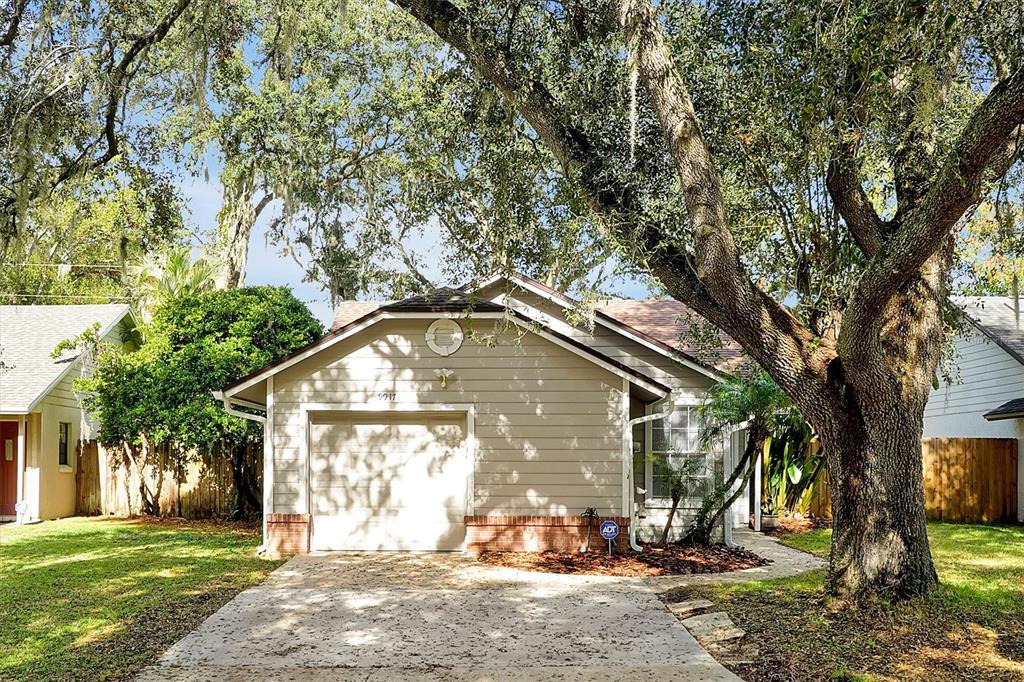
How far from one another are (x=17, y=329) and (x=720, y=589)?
651 inches

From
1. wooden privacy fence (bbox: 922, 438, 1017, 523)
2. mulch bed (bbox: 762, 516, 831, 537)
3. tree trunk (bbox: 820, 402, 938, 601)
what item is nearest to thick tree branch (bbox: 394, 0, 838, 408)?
tree trunk (bbox: 820, 402, 938, 601)

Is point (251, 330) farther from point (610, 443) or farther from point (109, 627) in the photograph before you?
point (109, 627)

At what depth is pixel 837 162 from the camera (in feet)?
25.3

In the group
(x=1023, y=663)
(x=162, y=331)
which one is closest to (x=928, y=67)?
(x=1023, y=663)

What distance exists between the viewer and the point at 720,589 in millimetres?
9438

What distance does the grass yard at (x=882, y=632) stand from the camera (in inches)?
245

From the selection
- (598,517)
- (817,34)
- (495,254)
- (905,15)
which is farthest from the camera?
(598,517)

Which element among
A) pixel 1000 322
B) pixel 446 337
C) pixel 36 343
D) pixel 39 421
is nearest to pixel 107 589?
pixel 446 337

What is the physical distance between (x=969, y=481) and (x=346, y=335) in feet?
39.4

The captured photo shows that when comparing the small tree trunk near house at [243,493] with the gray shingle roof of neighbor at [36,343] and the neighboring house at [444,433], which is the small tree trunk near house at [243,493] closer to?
the gray shingle roof of neighbor at [36,343]

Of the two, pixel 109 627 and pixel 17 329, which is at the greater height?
pixel 17 329

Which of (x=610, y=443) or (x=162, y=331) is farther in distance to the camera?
(x=162, y=331)

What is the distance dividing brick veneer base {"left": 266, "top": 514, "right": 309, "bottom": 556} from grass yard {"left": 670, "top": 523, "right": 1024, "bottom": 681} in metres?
5.33

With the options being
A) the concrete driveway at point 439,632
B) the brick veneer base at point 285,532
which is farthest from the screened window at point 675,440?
the brick veneer base at point 285,532
